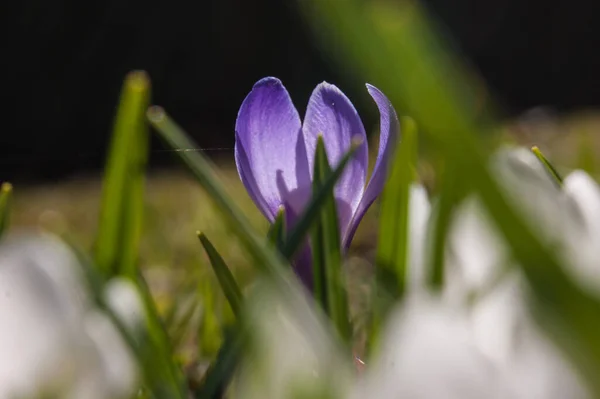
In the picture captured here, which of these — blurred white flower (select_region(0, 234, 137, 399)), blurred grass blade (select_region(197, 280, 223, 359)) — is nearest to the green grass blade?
blurred white flower (select_region(0, 234, 137, 399))

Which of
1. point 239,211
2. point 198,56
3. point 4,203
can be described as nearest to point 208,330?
point 4,203

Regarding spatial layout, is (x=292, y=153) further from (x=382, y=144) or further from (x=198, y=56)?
(x=198, y=56)

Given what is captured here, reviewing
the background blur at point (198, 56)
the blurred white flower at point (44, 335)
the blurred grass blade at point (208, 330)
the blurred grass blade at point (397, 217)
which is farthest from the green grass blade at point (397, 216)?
the background blur at point (198, 56)

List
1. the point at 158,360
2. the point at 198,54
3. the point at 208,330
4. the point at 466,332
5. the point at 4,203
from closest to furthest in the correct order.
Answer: the point at 466,332 → the point at 158,360 → the point at 4,203 → the point at 208,330 → the point at 198,54

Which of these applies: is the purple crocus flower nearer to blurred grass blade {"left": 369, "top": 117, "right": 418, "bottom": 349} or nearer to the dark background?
blurred grass blade {"left": 369, "top": 117, "right": 418, "bottom": 349}

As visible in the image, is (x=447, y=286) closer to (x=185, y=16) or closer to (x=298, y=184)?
(x=298, y=184)

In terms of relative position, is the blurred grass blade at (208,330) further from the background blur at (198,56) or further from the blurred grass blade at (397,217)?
the background blur at (198,56)
